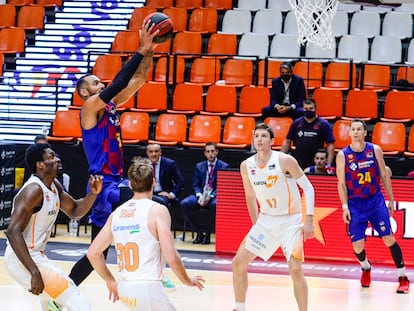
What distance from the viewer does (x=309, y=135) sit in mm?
13430

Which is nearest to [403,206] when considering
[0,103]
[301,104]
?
[301,104]

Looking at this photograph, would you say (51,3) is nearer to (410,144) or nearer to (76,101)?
(76,101)

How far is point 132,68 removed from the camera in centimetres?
734

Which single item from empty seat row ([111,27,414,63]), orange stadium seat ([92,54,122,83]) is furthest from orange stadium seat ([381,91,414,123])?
orange stadium seat ([92,54,122,83])

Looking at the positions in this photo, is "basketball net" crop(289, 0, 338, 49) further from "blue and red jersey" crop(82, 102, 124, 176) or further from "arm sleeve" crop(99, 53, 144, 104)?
"arm sleeve" crop(99, 53, 144, 104)

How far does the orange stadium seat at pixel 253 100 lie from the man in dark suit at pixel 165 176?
6.76 feet

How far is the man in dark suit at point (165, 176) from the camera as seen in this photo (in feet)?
45.1

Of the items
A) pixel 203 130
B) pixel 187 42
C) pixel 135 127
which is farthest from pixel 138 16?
pixel 203 130

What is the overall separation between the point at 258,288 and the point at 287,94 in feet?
15.7

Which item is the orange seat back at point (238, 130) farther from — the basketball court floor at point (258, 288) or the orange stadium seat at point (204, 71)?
the basketball court floor at point (258, 288)

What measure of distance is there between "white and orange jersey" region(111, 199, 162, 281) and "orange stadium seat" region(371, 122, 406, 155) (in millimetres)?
8870

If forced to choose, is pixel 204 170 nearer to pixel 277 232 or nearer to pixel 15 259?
pixel 277 232

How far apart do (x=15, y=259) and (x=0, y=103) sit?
11197 millimetres

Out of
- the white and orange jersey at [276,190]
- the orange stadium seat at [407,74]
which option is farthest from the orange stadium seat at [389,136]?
the white and orange jersey at [276,190]
